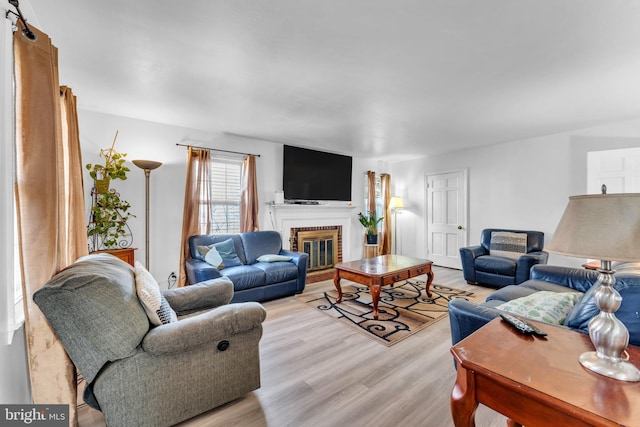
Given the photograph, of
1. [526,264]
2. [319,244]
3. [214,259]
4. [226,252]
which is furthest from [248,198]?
[526,264]

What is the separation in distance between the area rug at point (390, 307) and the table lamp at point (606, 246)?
1654 mm

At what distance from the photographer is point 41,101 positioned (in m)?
1.32

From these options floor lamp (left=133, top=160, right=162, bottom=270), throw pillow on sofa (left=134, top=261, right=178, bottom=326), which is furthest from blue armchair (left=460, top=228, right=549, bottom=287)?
floor lamp (left=133, top=160, right=162, bottom=270)

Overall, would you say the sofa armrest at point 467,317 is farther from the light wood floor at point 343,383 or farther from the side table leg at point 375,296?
the side table leg at point 375,296

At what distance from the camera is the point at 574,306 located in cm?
163

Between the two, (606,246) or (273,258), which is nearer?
(606,246)

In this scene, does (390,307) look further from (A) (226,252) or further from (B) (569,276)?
(A) (226,252)

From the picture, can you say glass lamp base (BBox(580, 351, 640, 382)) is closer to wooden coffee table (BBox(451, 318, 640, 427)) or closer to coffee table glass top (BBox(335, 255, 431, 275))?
wooden coffee table (BBox(451, 318, 640, 427))

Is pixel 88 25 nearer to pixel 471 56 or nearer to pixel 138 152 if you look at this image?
pixel 138 152

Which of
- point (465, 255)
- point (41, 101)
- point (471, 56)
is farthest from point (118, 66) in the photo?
point (465, 255)

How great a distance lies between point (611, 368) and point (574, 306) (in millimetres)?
861

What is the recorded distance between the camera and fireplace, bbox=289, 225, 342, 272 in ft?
16.2

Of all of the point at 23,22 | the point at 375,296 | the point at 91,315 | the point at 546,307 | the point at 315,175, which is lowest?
the point at 375,296

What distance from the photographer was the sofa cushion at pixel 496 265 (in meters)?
3.92
